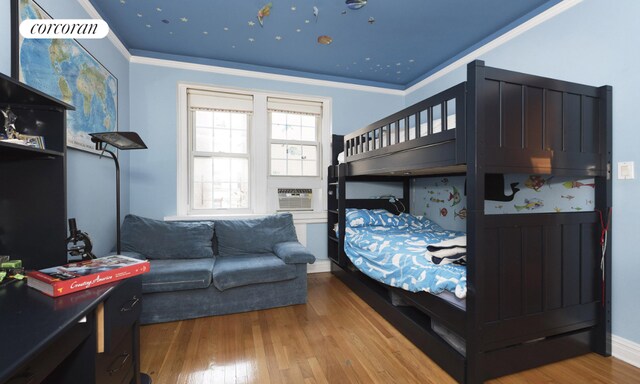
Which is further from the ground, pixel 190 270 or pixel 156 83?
pixel 156 83

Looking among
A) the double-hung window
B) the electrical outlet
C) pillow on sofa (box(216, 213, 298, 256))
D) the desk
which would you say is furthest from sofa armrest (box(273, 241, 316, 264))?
the electrical outlet

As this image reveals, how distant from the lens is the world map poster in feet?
4.89

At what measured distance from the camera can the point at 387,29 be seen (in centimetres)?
247

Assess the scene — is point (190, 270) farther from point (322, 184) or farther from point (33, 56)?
point (322, 184)

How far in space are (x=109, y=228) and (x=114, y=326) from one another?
1.70 m

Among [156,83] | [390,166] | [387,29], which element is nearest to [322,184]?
[390,166]

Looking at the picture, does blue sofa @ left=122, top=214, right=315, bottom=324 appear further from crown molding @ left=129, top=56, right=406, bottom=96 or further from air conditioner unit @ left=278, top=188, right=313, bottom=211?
crown molding @ left=129, top=56, right=406, bottom=96

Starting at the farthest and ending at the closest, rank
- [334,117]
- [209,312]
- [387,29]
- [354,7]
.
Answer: [334,117], [387,29], [209,312], [354,7]

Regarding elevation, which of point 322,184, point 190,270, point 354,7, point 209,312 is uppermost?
point 354,7

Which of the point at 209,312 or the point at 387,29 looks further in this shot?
the point at 387,29

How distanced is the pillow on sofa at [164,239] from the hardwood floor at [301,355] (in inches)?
25.8

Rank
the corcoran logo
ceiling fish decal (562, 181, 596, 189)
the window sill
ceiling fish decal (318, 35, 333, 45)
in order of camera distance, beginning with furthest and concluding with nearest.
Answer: the window sill → ceiling fish decal (318, 35, 333, 45) → ceiling fish decal (562, 181, 596, 189) → the corcoran logo

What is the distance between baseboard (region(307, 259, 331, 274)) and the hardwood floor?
109 cm

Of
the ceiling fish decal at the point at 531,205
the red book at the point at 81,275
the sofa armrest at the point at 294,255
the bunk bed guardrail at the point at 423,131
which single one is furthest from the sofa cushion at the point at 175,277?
the ceiling fish decal at the point at 531,205
